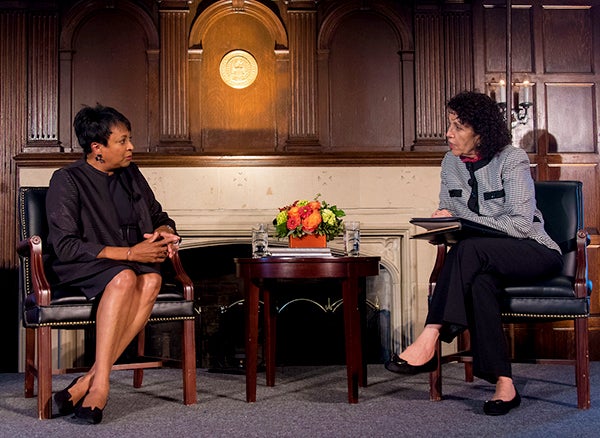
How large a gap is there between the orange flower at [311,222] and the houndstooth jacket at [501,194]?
0.59 meters

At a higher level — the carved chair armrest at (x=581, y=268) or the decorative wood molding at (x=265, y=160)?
the decorative wood molding at (x=265, y=160)

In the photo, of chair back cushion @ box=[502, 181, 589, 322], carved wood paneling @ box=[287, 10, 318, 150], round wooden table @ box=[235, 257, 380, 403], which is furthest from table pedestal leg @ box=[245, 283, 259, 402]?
carved wood paneling @ box=[287, 10, 318, 150]

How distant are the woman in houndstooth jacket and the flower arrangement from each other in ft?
1.79

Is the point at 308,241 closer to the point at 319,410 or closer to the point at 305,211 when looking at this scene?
the point at 305,211

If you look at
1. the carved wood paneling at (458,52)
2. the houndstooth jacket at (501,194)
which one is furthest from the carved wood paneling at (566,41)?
the houndstooth jacket at (501,194)

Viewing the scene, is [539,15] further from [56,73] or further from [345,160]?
[56,73]

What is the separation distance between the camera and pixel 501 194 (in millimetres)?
3467

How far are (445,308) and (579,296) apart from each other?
0.62m

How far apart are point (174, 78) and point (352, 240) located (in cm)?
197

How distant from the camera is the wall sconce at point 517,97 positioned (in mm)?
5027

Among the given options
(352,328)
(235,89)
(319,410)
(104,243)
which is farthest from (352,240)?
(235,89)

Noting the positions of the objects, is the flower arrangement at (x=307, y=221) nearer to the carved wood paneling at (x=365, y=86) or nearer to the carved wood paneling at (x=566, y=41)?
the carved wood paneling at (x=365, y=86)

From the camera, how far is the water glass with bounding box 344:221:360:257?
3826 millimetres

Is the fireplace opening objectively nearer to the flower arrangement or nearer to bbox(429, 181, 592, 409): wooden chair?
the flower arrangement
